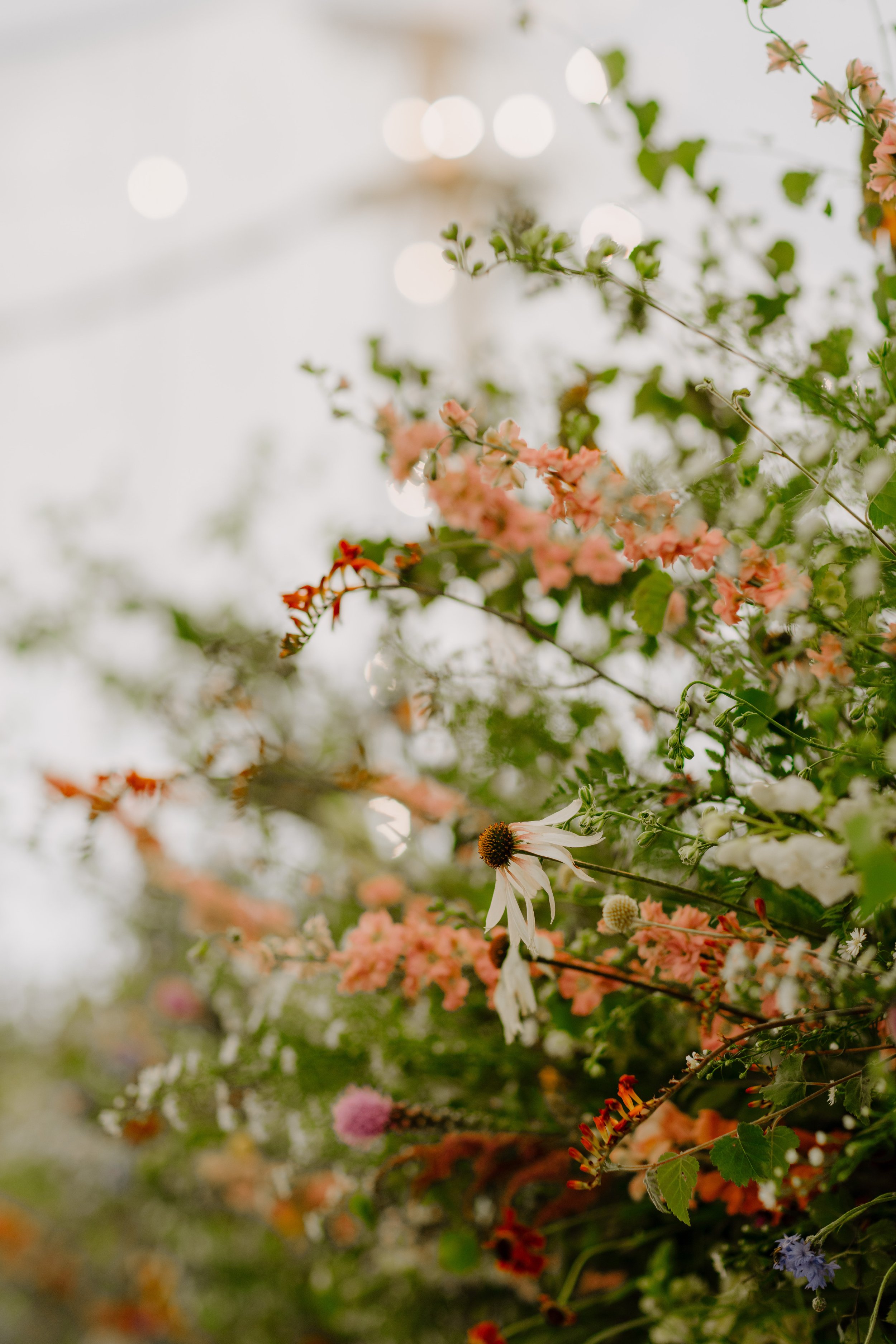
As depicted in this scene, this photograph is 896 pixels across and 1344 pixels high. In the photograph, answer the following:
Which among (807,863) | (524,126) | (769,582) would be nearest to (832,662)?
(769,582)

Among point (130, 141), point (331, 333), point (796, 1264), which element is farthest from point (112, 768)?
point (130, 141)

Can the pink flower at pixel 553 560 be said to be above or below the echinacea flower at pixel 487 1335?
above

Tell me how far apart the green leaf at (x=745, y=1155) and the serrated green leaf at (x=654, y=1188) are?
3 centimetres

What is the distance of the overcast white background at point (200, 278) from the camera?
1110mm

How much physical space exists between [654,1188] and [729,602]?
0.82ft

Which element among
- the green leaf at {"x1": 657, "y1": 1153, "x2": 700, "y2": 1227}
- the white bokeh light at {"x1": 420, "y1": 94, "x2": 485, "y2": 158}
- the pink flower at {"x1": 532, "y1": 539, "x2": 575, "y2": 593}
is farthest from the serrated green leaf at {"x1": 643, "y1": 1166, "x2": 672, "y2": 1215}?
the white bokeh light at {"x1": 420, "y1": 94, "x2": 485, "y2": 158}

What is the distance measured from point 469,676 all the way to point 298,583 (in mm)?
337

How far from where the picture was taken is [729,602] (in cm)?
37

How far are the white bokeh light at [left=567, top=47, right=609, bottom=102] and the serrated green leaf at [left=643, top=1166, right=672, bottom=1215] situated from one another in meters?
0.57

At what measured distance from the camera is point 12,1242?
138 cm

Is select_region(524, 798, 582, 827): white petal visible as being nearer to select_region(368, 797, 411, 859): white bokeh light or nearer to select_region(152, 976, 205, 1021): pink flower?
select_region(368, 797, 411, 859): white bokeh light

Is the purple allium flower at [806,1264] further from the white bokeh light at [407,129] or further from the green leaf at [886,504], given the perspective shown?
the white bokeh light at [407,129]

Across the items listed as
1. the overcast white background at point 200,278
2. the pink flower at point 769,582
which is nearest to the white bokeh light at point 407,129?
the overcast white background at point 200,278

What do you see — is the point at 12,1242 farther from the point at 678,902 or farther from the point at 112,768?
the point at 678,902
